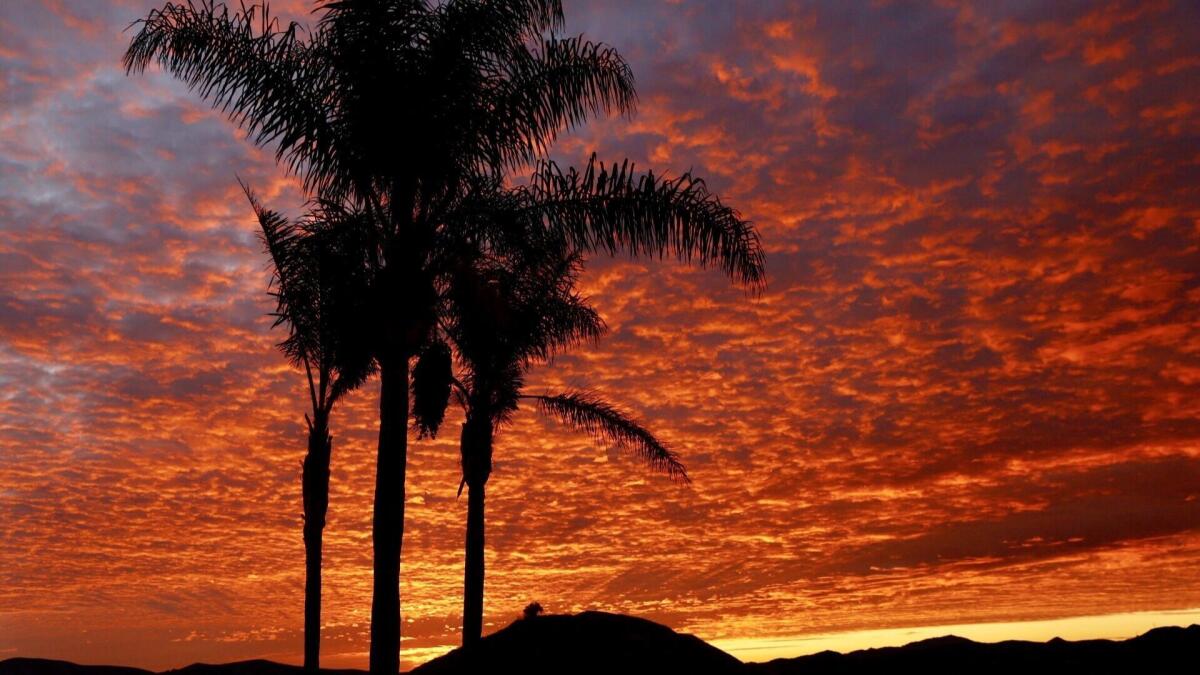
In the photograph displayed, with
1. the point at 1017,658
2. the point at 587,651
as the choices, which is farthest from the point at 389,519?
the point at 1017,658

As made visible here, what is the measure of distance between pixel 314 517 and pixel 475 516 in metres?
3.00

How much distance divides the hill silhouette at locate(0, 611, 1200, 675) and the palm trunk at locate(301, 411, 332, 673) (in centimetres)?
729

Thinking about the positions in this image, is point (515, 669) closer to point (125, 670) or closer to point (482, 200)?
point (482, 200)

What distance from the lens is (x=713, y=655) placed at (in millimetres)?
11539

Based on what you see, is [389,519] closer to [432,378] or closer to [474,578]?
[432,378]

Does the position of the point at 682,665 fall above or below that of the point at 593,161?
below

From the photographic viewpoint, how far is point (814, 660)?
45.2ft

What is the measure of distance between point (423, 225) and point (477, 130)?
5.12 feet

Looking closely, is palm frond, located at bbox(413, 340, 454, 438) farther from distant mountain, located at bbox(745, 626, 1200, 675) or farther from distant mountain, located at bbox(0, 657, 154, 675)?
distant mountain, located at bbox(0, 657, 154, 675)

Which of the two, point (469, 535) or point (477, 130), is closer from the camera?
point (477, 130)

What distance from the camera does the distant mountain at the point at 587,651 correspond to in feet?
35.7

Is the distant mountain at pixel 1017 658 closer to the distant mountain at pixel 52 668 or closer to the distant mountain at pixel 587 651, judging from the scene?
the distant mountain at pixel 587 651

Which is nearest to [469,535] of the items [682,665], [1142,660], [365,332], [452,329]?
[452,329]

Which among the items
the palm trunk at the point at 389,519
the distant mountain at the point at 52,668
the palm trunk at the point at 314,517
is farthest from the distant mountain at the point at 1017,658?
the distant mountain at the point at 52,668
